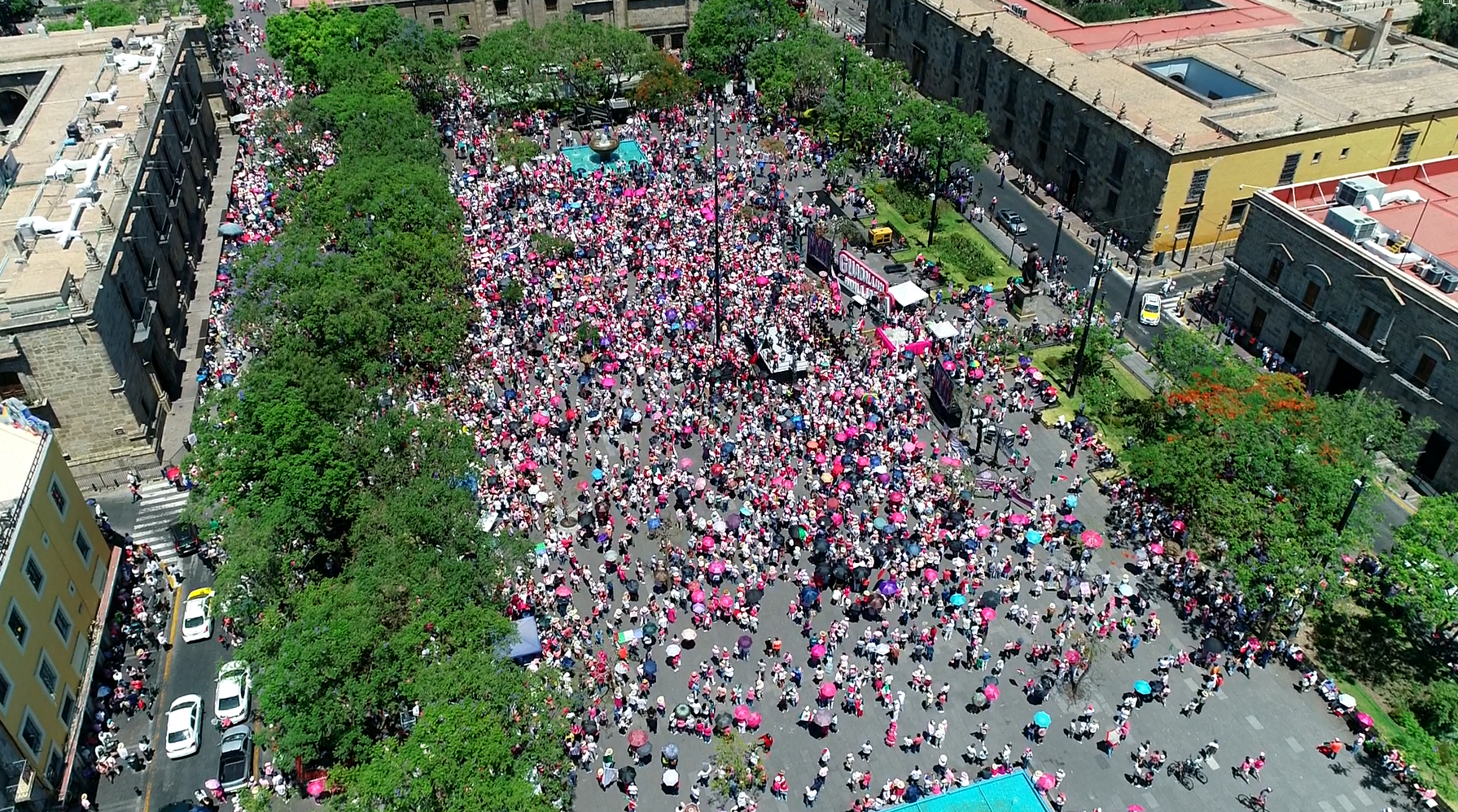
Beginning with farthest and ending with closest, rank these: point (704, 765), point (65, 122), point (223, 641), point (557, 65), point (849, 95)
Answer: point (557, 65) → point (849, 95) → point (65, 122) → point (223, 641) → point (704, 765)

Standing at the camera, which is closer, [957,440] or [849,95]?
[957,440]

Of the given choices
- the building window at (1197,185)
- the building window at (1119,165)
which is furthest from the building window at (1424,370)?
the building window at (1119,165)

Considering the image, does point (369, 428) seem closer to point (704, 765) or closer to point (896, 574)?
point (704, 765)

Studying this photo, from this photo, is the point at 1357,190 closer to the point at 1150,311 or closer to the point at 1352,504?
the point at 1150,311

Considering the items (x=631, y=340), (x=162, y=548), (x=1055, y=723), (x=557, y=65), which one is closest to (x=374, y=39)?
(x=557, y=65)

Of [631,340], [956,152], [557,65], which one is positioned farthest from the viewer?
[557,65]

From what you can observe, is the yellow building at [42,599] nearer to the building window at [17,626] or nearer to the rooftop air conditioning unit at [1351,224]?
the building window at [17,626]
